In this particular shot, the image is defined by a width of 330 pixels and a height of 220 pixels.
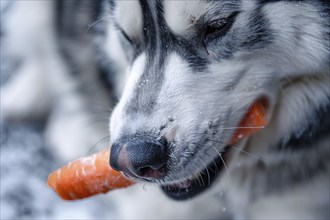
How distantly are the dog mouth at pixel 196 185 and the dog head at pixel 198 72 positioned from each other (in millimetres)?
28

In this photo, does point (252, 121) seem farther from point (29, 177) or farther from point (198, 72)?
point (29, 177)

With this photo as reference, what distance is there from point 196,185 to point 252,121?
7.1 inches

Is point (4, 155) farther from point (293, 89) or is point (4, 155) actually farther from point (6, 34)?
point (293, 89)

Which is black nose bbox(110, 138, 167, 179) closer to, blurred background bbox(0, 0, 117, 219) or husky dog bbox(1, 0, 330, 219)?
husky dog bbox(1, 0, 330, 219)

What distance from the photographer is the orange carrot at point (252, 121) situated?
4.93 feet

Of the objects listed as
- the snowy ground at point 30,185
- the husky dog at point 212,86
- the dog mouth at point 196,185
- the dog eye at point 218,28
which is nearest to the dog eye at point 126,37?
the husky dog at point 212,86

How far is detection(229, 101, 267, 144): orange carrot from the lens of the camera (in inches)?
59.1

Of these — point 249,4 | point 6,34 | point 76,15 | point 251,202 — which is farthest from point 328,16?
point 6,34

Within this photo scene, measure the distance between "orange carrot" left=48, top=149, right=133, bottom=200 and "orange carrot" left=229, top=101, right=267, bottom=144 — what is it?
Result: 0.86 feet

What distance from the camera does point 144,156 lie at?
1312 millimetres

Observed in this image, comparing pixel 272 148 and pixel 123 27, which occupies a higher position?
pixel 123 27

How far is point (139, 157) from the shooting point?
4.31ft

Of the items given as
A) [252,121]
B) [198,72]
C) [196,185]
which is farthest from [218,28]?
[196,185]

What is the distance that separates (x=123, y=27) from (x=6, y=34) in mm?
1146
